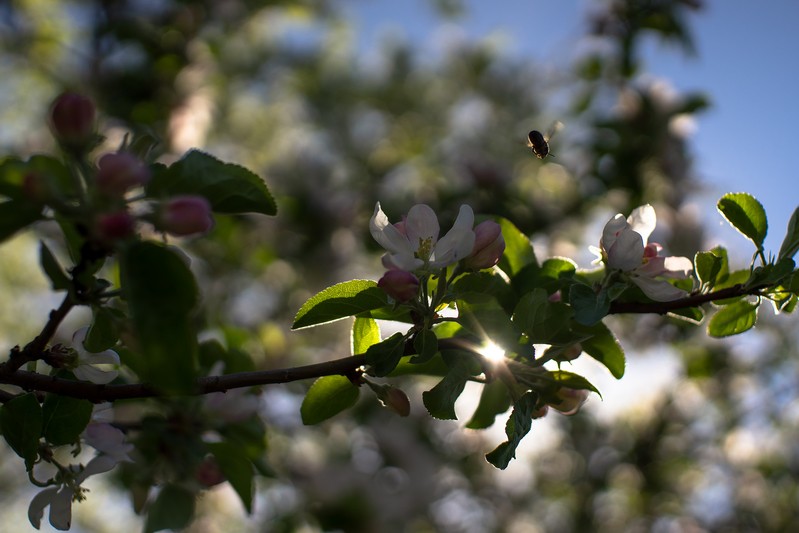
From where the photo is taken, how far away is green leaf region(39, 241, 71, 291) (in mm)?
963

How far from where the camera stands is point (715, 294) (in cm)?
109

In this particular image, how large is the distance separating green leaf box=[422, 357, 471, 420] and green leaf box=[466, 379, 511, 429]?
147mm

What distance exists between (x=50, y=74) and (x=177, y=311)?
5.53 metres

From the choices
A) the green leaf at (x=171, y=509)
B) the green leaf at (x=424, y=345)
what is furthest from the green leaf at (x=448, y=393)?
the green leaf at (x=171, y=509)

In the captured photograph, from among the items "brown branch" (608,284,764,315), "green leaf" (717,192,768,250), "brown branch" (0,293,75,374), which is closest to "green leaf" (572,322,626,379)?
"brown branch" (608,284,764,315)

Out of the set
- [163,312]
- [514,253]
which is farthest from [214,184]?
[514,253]

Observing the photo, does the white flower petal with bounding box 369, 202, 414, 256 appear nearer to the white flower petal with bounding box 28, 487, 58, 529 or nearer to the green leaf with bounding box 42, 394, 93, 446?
the green leaf with bounding box 42, 394, 93, 446

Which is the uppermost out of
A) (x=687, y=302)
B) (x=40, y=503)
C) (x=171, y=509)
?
(x=687, y=302)

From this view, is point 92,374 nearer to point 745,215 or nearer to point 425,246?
point 425,246

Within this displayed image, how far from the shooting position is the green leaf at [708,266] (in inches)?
43.8

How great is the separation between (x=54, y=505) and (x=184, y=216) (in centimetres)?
63

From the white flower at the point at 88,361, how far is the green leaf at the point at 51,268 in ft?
0.47

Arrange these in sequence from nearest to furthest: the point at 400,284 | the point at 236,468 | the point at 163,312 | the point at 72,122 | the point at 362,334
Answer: the point at 163,312, the point at 72,122, the point at 400,284, the point at 362,334, the point at 236,468

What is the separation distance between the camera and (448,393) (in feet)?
3.28
